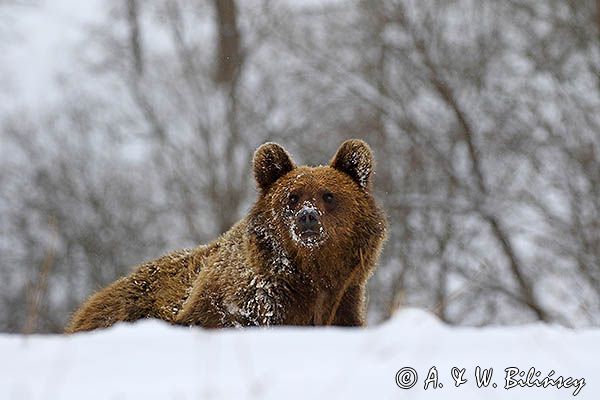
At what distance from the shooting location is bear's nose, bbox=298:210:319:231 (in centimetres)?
797

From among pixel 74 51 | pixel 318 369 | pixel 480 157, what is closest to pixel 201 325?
pixel 318 369

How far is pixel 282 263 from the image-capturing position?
8.19 metres

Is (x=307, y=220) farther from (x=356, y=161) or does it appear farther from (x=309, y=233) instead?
(x=356, y=161)

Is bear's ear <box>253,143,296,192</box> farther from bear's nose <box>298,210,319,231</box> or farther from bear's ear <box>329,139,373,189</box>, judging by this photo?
bear's nose <box>298,210,319,231</box>

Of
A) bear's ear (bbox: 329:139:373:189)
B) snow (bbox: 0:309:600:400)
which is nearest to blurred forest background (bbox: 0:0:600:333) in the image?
bear's ear (bbox: 329:139:373:189)

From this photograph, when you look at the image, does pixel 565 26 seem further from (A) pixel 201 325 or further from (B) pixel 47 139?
(A) pixel 201 325

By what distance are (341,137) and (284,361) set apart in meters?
24.8

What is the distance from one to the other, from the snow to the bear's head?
2.51 metres

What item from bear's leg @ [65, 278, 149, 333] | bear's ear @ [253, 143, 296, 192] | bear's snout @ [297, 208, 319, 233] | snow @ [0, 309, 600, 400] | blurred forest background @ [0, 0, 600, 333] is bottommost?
blurred forest background @ [0, 0, 600, 333]

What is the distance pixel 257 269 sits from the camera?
26.7ft

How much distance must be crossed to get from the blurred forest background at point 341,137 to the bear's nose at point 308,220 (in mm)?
14608

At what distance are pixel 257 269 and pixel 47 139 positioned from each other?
74.5 ft

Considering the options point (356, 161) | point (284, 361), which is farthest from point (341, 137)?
point (284, 361)

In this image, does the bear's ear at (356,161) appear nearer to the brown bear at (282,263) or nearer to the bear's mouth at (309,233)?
the brown bear at (282,263)
